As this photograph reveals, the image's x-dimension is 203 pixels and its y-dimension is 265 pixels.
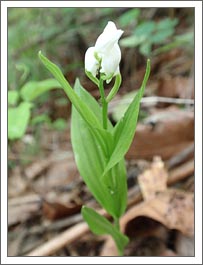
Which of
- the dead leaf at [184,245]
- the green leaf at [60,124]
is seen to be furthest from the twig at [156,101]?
the dead leaf at [184,245]

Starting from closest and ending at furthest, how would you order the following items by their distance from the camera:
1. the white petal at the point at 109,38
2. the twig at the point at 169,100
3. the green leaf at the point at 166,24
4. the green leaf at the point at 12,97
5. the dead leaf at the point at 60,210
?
the white petal at the point at 109,38 < the dead leaf at the point at 60,210 < the green leaf at the point at 12,97 < the twig at the point at 169,100 < the green leaf at the point at 166,24

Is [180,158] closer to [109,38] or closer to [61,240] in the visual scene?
[61,240]

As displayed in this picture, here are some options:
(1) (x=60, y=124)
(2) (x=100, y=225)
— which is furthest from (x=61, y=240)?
(1) (x=60, y=124)

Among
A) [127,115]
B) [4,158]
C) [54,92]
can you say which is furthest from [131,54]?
[127,115]

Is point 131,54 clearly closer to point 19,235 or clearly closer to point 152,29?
point 152,29

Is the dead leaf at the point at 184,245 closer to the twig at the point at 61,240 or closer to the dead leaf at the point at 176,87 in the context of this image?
the twig at the point at 61,240

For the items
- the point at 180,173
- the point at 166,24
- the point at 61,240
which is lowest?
the point at 61,240

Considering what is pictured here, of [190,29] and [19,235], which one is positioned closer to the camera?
[19,235]
